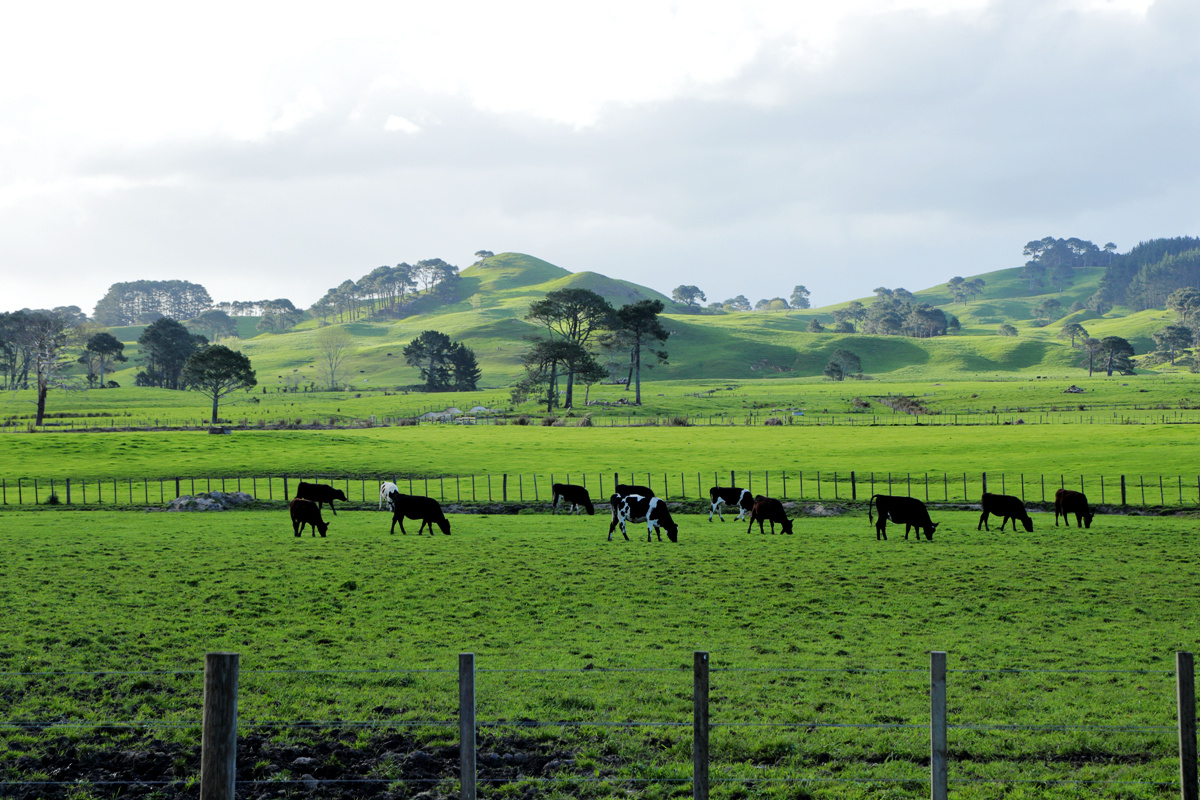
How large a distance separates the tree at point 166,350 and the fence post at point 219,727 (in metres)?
168

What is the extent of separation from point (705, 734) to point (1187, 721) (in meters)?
4.36

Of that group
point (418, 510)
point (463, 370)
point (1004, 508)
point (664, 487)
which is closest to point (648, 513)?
point (418, 510)

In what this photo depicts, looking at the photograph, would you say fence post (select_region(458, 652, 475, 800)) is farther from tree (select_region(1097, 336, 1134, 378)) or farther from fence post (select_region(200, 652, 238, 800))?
tree (select_region(1097, 336, 1134, 378))

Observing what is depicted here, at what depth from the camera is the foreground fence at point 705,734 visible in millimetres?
7738

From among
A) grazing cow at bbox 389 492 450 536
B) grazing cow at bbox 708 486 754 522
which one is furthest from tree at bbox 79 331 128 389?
grazing cow at bbox 708 486 754 522

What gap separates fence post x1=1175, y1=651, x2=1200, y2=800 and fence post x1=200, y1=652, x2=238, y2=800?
8169 millimetres

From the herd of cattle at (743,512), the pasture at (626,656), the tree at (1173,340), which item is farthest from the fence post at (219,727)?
the tree at (1173,340)

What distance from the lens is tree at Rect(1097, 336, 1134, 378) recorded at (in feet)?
556

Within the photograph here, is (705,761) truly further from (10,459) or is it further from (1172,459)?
(10,459)

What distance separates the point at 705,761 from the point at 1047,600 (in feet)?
49.2

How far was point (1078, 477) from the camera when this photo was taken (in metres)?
48.6

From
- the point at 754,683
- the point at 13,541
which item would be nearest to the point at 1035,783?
the point at 754,683

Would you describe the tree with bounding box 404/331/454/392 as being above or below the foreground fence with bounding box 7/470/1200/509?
above

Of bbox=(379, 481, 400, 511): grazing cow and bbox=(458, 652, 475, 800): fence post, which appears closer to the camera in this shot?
bbox=(458, 652, 475, 800): fence post
